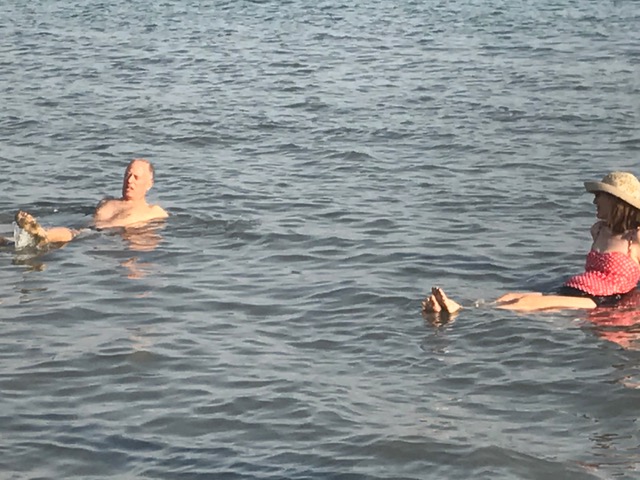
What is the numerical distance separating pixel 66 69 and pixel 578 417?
16.0 meters

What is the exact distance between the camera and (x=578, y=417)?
7.63 meters

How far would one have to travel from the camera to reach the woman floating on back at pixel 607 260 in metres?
9.70

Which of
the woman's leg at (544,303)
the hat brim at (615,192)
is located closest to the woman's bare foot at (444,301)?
the woman's leg at (544,303)

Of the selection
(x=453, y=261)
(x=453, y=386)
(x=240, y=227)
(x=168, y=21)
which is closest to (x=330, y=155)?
(x=240, y=227)

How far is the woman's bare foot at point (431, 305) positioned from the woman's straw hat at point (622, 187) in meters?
1.58

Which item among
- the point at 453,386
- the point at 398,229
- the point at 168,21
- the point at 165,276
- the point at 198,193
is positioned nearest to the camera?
the point at 453,386

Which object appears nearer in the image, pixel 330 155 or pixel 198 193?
pixel 198 193

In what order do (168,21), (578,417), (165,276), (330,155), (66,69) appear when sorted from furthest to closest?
(168,21) → (66,69) → (330,155) → (165,276) → (578,417)

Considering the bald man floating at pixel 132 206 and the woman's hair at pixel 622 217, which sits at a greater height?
the woman's hair at pixel 622 217

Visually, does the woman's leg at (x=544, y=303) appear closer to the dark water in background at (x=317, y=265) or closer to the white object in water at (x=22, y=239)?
the dark water in background at (x=317, y=265)

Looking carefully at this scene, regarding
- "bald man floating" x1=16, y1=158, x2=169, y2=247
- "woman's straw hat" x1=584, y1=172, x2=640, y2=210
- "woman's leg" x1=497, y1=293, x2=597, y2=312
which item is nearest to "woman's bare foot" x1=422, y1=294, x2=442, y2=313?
"woman's leg" x1=497, y1=293, x2=597, y2=312

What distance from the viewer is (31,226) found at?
11211mm

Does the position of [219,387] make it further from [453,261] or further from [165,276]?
[453,261]

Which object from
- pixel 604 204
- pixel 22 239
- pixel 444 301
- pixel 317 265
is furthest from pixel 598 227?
pixel 22 239
